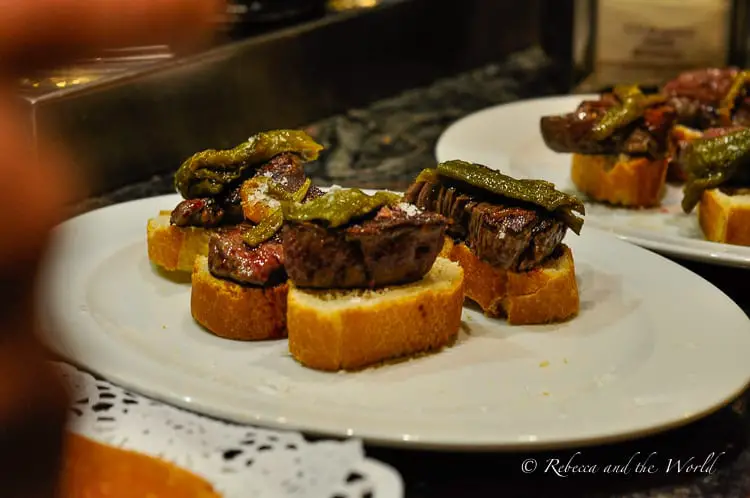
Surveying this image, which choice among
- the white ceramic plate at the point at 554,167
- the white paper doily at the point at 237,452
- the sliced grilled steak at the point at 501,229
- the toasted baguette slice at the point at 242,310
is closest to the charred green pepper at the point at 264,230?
the toasted baguette slice at the point at 242,310

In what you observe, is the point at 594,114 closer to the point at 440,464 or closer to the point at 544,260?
the point at 544,260

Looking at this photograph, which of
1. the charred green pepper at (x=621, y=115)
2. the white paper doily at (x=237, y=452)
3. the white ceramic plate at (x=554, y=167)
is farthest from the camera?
the charred green pepper at (x=621, y=115)

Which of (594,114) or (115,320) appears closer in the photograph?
(115,320)

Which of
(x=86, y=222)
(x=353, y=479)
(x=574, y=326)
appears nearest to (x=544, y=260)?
(x=574, y=326)

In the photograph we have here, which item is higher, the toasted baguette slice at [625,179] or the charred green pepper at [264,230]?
the charred green pepper at [264,230]

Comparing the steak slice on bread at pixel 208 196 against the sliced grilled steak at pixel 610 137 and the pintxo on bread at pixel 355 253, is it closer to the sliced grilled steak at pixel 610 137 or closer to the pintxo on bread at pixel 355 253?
the pintxo on bread at pixel 355 253

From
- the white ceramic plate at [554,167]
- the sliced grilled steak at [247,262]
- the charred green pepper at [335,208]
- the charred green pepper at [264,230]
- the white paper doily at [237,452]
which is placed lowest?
the white ceramic plate at [554,167]

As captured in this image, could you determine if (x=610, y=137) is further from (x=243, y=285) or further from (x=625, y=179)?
(x=243, y=285)
